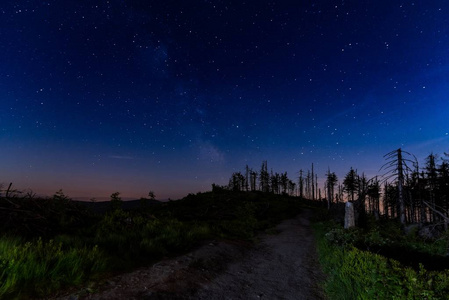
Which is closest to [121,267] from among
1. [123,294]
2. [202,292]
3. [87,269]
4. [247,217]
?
[87,269]

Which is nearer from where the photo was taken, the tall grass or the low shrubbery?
the low shrubbery

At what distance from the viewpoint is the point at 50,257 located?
4.48 m

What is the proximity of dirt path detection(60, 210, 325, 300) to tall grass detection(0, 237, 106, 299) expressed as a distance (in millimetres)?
518

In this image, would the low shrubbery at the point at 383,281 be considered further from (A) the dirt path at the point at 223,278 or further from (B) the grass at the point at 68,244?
(B) the grass at the point at 68,244

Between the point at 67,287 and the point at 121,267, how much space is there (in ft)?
4.99

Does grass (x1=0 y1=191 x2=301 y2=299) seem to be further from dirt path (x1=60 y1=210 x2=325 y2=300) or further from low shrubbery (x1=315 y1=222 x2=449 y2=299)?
low shrubbery (x1=315 y1=222 x2=449 y2=299)

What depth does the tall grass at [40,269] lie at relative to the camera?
3633 mm

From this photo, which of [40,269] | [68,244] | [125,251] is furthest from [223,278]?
[68,244]

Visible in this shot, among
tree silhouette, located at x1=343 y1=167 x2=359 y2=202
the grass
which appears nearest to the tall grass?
the grass

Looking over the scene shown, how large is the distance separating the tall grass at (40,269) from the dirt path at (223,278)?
518mm

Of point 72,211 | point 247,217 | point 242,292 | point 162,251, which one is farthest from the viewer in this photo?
point 247,217

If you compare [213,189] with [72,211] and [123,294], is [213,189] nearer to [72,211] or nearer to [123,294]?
[72,211]

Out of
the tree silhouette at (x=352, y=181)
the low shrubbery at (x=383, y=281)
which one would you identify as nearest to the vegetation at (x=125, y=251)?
the low shrubbery at (x=383, y=281)

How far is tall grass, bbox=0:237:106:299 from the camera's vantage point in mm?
3633
